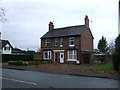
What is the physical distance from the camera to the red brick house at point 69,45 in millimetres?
33719

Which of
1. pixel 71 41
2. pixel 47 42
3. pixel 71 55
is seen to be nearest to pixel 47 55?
pixel 47 42

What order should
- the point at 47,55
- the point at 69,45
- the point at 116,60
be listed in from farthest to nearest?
the point at 47,55 → the point at 69,45 → the point at 116,60

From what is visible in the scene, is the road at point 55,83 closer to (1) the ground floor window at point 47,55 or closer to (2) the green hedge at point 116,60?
(2) the green hedge at point 116,60

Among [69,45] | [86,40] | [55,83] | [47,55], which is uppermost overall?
[86,40]

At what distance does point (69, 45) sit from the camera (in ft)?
115

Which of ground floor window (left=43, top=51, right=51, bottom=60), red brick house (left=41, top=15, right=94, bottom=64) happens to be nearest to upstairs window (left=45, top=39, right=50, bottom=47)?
red brick house (left=41, top=15, right=94, bottom=64)

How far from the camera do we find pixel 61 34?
37.1 metres

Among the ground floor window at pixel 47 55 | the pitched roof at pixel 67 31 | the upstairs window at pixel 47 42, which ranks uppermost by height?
the pitched roof at pixel 67 31

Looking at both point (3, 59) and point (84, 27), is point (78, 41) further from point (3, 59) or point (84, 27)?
point (3, 59)

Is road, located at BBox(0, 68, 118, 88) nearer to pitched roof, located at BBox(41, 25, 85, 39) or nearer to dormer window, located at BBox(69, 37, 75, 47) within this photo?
pitched roof, located at BBox(41, 25, 85, 39)

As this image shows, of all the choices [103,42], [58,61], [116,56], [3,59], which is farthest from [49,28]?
[103,42]

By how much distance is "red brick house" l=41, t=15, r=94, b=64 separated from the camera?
33719mm

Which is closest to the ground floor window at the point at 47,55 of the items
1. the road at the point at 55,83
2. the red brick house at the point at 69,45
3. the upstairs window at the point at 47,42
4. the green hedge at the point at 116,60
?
the red brick house at the point at 69,45

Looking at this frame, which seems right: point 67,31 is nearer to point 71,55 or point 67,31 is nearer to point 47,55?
point 71,55
